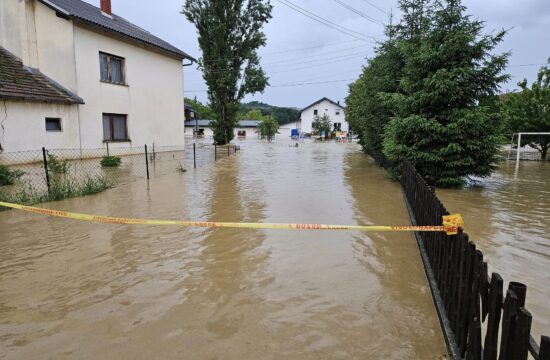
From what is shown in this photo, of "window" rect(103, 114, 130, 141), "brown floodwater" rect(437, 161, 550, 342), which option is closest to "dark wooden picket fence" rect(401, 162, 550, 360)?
"brown floodwater" rect(437, 161, 550, 342)

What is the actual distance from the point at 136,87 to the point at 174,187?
41.3ft

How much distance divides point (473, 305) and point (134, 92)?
21652mm

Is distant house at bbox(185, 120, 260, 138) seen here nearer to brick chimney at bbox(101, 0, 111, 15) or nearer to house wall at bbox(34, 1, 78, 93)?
brick chimney at bbox(101, 0, 111, 15)

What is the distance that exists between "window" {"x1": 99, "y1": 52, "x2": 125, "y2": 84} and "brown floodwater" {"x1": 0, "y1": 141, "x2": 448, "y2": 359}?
13.6 metres

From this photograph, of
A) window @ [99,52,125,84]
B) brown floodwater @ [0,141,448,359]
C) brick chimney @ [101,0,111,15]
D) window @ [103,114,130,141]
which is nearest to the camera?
brown floodwater @ [0,141,448,359]

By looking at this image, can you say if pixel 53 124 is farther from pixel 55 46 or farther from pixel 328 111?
pixel 328 111

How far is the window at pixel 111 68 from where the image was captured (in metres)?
19.3

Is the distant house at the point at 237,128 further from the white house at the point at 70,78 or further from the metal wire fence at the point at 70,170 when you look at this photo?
the white house at the point at 70,78

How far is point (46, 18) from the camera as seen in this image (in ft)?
56.9

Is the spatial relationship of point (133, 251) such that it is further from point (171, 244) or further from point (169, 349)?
point (169, 349)

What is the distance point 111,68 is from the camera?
19.9 metres

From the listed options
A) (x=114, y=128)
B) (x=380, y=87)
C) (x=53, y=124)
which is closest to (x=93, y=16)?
(x=114, y=128)

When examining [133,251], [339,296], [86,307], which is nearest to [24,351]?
[86,307]

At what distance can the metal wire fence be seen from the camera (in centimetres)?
935
